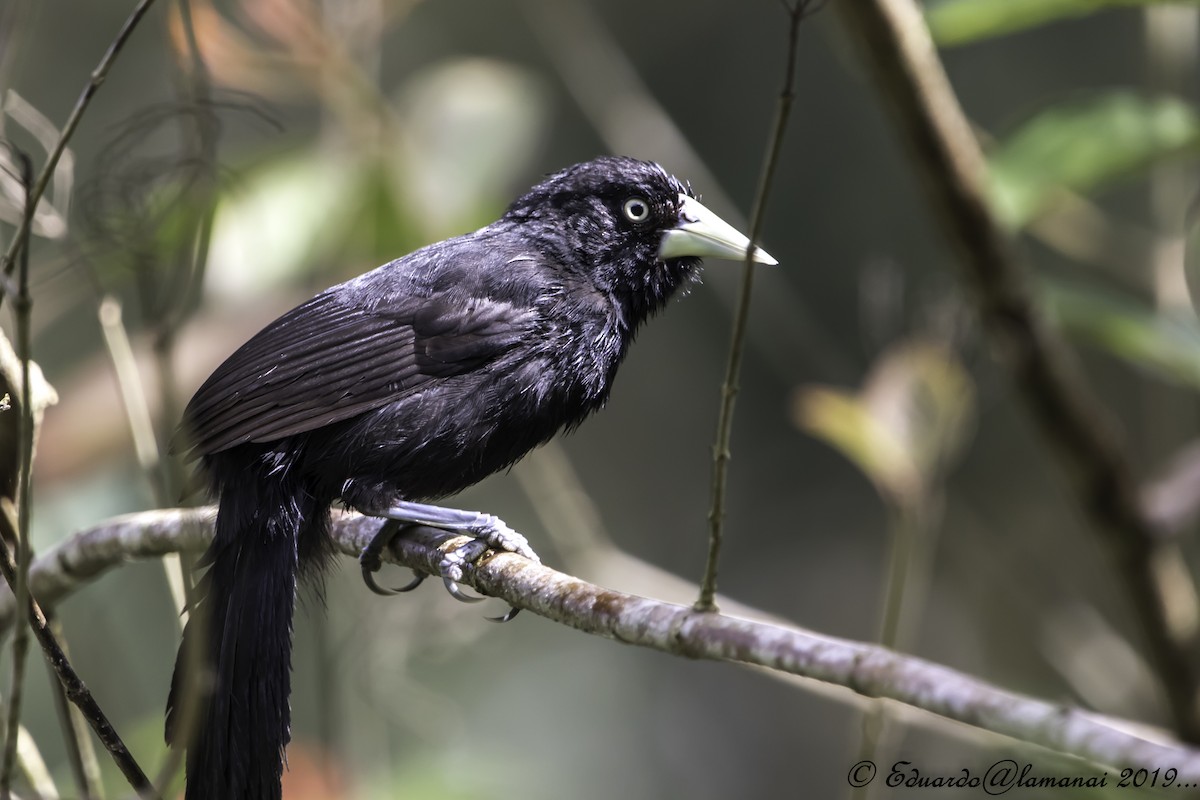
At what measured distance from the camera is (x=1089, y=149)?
3.05 meters

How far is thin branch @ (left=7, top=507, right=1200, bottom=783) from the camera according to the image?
1224mm

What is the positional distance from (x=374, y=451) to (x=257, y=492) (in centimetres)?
27

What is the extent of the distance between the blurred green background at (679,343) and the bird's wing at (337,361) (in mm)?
331

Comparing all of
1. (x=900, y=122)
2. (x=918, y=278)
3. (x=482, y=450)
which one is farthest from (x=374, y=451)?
(x=918, y=278)

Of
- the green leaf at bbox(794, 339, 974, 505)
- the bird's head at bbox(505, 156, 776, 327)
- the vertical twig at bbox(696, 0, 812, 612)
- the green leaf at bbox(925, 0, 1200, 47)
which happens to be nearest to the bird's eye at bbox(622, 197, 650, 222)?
the bird's head at bbox(505, 156, 776, 327)

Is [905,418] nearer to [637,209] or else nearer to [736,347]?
[637,209]

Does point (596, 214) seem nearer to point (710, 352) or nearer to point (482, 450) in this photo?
point (482, 450)

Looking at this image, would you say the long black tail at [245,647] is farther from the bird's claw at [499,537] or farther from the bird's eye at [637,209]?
the bird's eye at [637,209]

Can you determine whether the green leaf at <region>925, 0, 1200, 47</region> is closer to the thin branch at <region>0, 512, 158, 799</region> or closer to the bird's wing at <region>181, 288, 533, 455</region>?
the bird's wing at <region>181, 288, 533, 455</region>

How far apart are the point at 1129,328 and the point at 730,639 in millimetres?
2088

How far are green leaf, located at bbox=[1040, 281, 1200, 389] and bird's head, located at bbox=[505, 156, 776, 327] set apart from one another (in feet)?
3.07

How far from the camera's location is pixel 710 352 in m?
7.53

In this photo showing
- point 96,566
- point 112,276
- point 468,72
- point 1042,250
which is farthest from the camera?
point 1042,250

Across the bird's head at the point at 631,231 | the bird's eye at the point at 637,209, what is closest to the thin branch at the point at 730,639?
the bird's head at the point at 631,231
